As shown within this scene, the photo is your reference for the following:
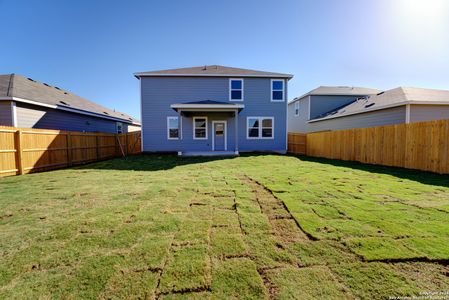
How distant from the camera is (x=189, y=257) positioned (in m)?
2.09

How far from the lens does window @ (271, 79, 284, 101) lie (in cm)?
1427

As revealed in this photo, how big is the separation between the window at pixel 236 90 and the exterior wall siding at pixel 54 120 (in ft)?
34.7

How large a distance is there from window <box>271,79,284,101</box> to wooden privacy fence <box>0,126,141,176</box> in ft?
38.4

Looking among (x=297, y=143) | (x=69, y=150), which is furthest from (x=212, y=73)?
(x=69, y=150)

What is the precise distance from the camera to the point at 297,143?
51.2 feet

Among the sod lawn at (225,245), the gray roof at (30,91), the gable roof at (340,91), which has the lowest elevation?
the sod lawn at (225,245)

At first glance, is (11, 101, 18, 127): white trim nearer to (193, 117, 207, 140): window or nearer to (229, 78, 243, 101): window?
(193, 117, 207, 140): window

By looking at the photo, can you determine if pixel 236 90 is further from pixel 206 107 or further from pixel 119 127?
pixel 119 127

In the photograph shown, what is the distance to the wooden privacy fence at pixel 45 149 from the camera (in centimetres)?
713

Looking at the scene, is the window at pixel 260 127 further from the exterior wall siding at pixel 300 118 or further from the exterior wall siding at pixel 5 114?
the exterior wall siding at pixel 5 114

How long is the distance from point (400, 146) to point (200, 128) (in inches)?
421

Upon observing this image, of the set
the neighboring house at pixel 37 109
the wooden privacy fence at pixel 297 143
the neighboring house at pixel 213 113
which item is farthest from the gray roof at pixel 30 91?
the wooden privacy fence at pixel 297 143

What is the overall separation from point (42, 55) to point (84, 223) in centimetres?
1895

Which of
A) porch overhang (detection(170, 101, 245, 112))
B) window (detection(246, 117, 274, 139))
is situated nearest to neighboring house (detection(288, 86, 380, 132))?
window (detection(246, 117, 274, 139))
